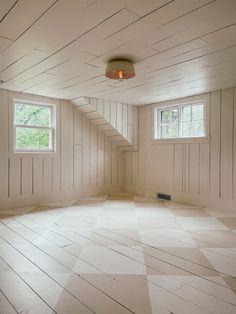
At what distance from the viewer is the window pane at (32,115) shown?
4500 mm

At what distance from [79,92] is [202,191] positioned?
2826mm

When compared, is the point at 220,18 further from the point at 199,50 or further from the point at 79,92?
the point at 79,92

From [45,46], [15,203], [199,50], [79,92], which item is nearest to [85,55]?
[45,46]

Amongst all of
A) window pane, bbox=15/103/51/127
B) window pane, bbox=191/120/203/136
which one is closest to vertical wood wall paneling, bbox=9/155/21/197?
window pane, bbox=15/103/51/127

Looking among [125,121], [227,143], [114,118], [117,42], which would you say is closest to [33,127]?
[114,118]

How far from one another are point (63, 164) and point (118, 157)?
150 cm

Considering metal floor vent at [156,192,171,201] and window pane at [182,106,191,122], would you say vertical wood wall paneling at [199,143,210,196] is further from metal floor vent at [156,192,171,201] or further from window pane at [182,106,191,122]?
metal floor vent at [156,192,171,201]

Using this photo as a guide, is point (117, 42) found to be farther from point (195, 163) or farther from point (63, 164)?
point (63, 164)

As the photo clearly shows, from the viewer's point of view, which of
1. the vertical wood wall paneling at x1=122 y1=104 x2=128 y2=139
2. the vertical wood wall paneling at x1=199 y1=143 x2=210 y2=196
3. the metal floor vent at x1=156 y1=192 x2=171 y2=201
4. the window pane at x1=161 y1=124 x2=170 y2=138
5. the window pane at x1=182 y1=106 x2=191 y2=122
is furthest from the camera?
the vertical wood wall paneling at x1=122 y1=104 x2=128 y2=139

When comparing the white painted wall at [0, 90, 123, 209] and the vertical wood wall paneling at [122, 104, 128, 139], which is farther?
A: the vertical wood wall paneling at [122, 104, 128, 139]

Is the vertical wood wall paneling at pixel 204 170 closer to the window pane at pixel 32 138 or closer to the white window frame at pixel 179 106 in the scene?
the white window frame at pixel 179 106

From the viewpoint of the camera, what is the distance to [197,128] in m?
4.65

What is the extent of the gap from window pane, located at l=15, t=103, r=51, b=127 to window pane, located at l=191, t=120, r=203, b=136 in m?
2.78

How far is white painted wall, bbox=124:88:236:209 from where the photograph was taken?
412 cm
